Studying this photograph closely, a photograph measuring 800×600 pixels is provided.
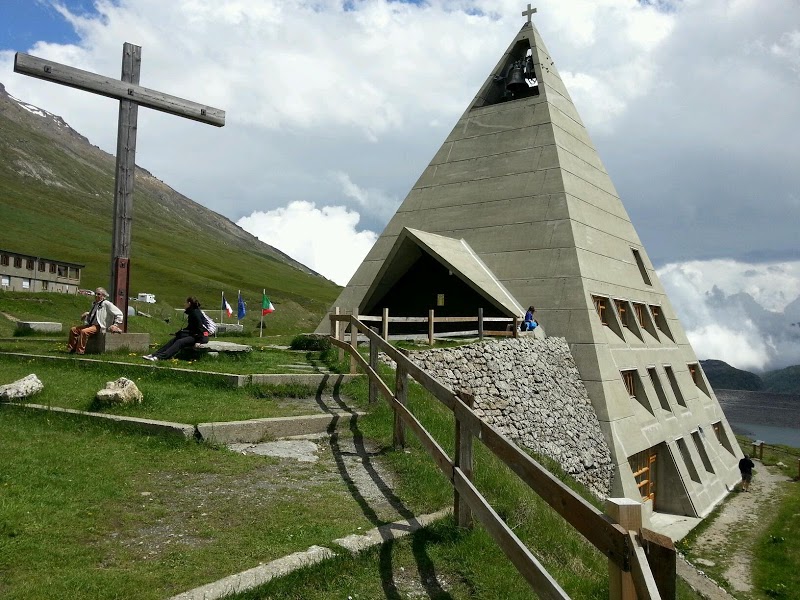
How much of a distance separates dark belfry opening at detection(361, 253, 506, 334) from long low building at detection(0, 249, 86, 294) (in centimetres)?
4992

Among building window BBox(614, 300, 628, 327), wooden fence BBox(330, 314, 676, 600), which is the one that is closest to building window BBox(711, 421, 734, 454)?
building window BBox(614, 300, 628, 327)

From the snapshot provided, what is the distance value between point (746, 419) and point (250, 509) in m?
139

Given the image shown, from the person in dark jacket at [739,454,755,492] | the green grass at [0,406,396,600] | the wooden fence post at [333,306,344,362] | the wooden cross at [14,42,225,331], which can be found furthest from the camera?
the person in dark jacket at [739,454,755,492]

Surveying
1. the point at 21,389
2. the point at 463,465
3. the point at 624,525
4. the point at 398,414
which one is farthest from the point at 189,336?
the point at 624,525

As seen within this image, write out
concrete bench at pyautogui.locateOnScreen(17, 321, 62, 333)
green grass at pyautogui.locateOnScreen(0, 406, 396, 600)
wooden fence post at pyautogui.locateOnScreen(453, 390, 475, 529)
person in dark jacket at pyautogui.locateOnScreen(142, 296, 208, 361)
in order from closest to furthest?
green grass at pyautogui.locateOnScreen(0, 406, 396, 600) → wooden fence post at pyautogui.locateOnScreen(453, 390, 475, 529) → person in dark jacket at pyautogui.locateOnScreen(142, 296, 208, 361) → concrete bench at pyautogui.locateOnScreen(17, 321, 62, 333)

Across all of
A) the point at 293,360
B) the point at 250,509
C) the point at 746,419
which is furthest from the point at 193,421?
the point at 746,419

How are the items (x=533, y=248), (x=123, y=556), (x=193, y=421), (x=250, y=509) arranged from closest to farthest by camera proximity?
(x=123, y=556) → (x=250, y=509) → (x=193, y=421) → (x=533, y=248)

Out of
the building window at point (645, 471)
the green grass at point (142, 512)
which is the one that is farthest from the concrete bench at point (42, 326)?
the building window at point (645, 471)

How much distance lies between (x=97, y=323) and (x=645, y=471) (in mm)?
17887

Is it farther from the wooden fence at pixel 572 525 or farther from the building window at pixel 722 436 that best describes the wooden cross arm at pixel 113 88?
the building window at pixel 722 436

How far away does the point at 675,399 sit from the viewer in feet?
82.0

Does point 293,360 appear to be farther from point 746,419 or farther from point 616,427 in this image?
point 746,419

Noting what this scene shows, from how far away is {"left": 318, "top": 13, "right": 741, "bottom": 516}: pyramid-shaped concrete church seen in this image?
70.9 ft

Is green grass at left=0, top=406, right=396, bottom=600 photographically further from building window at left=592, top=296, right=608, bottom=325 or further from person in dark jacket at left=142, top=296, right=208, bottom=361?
building window at left=592, top=296, right=608, bottom=325
